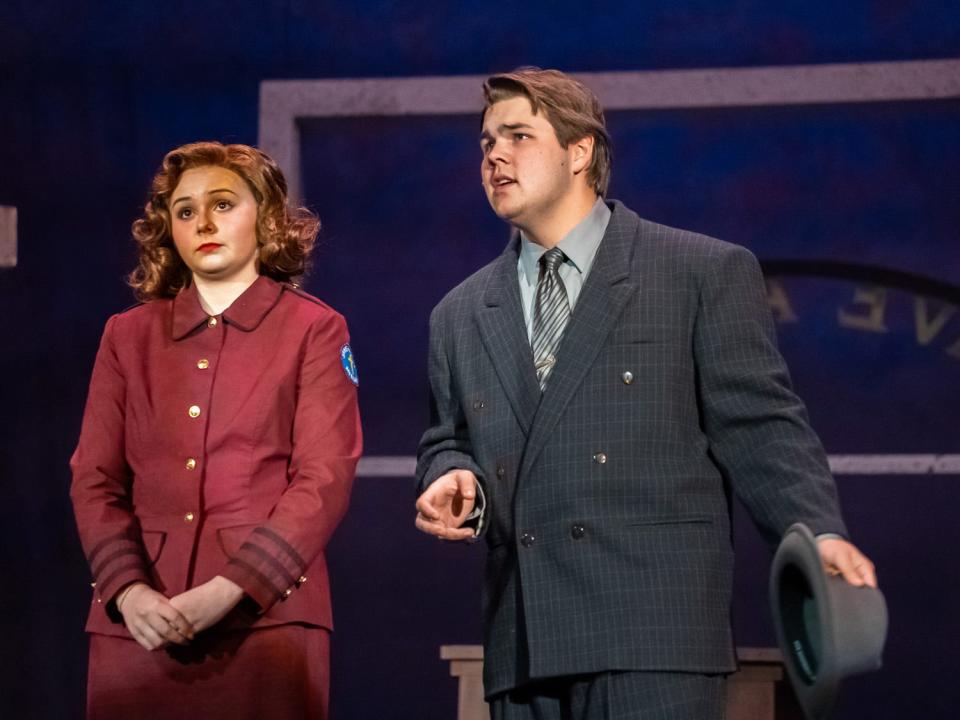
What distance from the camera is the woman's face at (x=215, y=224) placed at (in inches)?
96.6

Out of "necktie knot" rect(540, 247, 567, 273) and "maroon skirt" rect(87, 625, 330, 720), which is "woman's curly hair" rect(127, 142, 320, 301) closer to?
"necktie knot" rect(540, 247, 567, 273)

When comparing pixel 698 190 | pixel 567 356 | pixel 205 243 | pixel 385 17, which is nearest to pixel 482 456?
pixel 567 356

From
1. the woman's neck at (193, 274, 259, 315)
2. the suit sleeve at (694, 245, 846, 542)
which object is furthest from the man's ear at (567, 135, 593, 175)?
the woman's neck at (193, 274, 259, 315)

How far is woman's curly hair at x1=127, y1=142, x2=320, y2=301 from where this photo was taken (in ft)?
8.27

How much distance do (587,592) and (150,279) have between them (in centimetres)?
93

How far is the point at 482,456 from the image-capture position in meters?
2.26

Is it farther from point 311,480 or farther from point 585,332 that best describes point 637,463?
point 311,480

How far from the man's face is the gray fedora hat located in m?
0.68

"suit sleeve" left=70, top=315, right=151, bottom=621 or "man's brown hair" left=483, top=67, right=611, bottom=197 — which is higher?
"man's brown hair" left=483, top=67, right=611, bottom=197

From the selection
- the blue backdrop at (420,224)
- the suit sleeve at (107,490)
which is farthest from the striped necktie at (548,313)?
the blue backdrop at (420,224)

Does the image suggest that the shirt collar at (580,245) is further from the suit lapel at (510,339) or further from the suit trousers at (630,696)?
the suit trousers at (630,696)

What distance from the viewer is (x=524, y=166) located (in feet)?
7.76

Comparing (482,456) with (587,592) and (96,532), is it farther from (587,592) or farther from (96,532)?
(96,532)

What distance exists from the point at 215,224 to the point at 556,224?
54 centimetres
